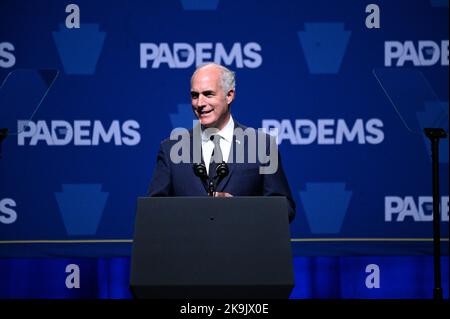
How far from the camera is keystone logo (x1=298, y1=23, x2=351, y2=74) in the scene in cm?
418

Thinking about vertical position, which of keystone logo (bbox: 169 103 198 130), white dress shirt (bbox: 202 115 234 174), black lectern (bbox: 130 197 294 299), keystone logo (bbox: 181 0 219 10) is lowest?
black lectern (bbox: 130 197 294 299)

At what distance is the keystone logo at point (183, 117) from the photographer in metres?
4.17

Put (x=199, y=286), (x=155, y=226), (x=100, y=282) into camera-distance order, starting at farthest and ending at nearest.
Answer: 1. (x=100, y=282)
2. (x=155, y=226)
3. (x=199, y=286)

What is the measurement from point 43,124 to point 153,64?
725 millimetres

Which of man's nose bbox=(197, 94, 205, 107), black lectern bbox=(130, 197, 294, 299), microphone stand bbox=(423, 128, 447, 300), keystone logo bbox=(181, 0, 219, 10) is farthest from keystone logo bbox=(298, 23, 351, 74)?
black lectern bbox=(130, 197, 294, 299)

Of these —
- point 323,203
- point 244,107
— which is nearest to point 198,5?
point 244,107

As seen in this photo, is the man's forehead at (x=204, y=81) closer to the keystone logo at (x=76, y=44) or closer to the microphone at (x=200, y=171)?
the microphone at (x=200, y=171)

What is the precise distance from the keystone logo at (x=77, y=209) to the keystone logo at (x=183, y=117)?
0.64 m

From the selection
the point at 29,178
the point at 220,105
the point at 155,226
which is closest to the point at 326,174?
the point at 220,105

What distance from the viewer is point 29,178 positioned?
13.8ft

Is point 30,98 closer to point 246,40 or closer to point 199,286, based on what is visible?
point 246,40

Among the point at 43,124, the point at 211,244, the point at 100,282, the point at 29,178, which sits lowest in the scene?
the point at 100,282

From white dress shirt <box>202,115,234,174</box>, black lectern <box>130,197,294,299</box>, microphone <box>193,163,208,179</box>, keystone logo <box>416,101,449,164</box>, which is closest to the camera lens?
black lectern <box>130,197,294,299</box>

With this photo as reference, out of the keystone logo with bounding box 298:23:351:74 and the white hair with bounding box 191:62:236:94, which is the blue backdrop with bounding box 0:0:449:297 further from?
the white hair with bounding box 191:62:236:94
